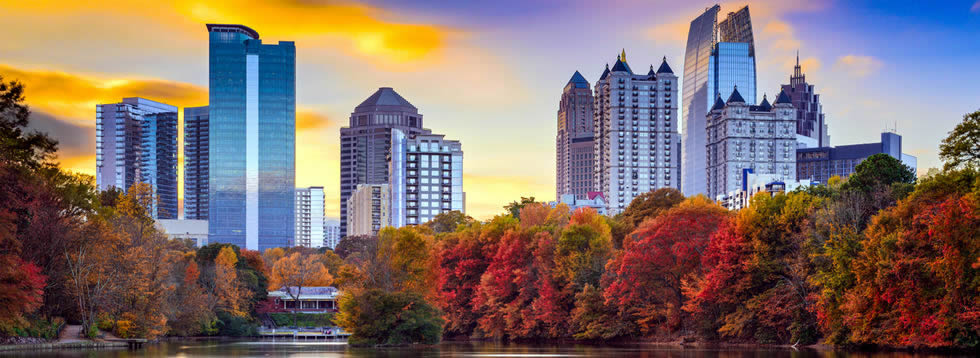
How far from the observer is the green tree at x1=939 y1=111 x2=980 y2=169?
2074 inches

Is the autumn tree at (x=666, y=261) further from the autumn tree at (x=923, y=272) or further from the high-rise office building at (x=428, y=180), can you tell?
the high-rise office building at (x=428, y=180)

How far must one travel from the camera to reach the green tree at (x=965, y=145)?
52.7 m

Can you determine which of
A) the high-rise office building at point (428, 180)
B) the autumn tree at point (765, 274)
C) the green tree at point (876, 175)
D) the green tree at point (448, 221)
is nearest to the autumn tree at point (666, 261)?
the autumn tree at point (765, 274)

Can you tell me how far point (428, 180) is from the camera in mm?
191500

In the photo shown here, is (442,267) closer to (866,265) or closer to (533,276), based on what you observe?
(533,276)

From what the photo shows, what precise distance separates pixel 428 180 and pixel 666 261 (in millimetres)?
123277

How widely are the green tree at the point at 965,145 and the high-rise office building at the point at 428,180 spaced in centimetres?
13970

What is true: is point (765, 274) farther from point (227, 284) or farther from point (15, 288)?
point (227, 284)

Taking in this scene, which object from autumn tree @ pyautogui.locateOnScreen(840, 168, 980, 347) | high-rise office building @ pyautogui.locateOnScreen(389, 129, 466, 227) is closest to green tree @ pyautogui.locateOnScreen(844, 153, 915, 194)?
autumn tree @ pyautogui.locateOnScreen(840, 168, 980, 347)

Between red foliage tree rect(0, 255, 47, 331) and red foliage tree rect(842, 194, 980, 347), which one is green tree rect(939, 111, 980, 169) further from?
red foliage tree rect(0, 255, 47, 331)

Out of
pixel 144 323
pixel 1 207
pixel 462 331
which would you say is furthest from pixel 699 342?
pixel 1 207

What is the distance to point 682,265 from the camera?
232 ft

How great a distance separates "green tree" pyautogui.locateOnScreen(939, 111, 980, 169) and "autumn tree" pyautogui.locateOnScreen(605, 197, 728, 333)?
61.5 feet

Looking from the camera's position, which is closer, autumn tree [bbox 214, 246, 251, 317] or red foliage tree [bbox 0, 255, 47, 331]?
red foliage tree [bbox 0, 255, 47, 331]
